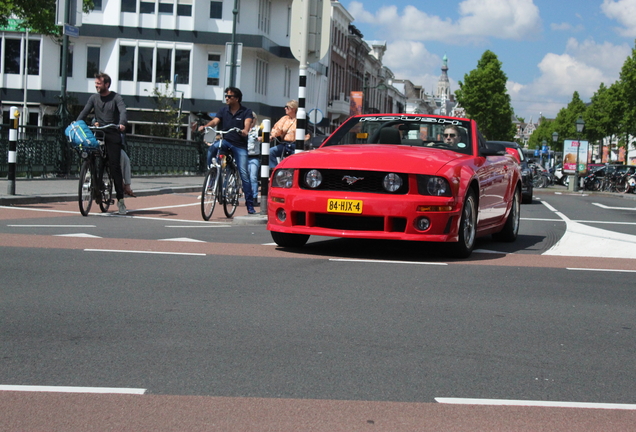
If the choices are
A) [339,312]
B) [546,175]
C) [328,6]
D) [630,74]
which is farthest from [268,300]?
[630,74]

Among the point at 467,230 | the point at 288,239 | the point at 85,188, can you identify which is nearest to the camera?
the point at 467,230

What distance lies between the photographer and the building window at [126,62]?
5116cm

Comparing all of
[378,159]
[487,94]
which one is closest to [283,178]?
[378,159]

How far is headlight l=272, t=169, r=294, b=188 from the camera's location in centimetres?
872

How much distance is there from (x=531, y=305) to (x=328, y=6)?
8.09 metres

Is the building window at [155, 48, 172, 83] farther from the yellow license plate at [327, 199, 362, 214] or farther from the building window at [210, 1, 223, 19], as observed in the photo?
the yellow license plate at [327, 199, 362, 214]

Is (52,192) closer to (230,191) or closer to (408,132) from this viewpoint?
(230,191)

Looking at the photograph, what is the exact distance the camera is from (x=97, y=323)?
5.09m

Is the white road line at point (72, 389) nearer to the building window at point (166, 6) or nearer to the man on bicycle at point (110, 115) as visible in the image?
the man on bicycle at point (110, 115)

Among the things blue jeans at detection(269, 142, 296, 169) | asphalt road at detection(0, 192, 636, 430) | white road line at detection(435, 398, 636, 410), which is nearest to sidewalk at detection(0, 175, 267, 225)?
blue jeans at detection(269, 142, 296, 169)

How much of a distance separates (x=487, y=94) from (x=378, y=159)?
8373 cm

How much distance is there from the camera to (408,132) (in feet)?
32.4

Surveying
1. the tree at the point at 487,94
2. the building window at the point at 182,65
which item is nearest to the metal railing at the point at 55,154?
the building window at the point at 182,65

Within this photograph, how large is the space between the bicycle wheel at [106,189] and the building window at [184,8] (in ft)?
130
